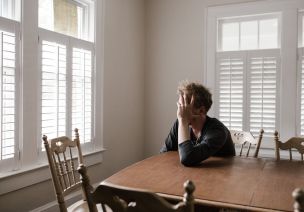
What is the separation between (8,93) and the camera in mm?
2123

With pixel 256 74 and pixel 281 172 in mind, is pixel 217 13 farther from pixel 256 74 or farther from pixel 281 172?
pixel 281 172

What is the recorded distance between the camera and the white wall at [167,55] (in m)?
3.64

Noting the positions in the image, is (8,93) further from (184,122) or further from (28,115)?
(184,122)

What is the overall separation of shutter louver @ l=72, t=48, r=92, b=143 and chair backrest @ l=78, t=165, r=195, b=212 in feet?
5.83

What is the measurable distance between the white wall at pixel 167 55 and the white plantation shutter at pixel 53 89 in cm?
150

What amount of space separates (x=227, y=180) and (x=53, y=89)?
5.35 feet

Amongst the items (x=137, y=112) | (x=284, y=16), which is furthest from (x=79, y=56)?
(x=284, y=16)

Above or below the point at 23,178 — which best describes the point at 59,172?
above

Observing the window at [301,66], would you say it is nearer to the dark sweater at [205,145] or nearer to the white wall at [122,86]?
the dark sweater at [205,145]

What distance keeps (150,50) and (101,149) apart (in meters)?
1.52

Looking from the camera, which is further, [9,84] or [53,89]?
[53,89]

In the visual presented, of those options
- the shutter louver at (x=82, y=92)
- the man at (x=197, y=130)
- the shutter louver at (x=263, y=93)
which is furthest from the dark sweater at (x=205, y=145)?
the shutter louver at (x=263, y=93)

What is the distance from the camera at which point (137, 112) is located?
3.78 m

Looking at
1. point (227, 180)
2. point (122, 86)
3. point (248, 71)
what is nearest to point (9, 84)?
point (122, 86)
